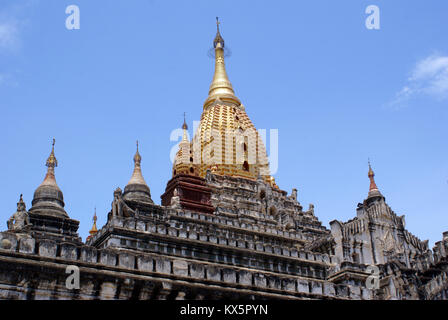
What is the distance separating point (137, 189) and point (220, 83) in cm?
3477

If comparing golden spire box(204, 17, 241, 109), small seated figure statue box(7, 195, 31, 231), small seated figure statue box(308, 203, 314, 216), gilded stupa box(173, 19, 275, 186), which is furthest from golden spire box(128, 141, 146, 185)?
golden spire box(204, 17, 241, 109)

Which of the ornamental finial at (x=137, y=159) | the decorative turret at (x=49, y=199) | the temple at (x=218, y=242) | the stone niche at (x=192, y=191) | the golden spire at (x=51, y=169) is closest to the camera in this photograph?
the temple at (x=218, y=242)

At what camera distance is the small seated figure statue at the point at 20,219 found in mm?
37906

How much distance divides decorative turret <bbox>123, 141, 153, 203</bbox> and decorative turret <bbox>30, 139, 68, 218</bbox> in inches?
198

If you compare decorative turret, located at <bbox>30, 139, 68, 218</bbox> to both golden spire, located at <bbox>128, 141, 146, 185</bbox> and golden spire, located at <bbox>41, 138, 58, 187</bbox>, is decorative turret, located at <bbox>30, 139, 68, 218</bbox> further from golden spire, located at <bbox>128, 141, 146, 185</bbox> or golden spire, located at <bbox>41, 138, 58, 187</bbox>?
golden spire, located at <bbox>128, 141, 146, 185</bbox>

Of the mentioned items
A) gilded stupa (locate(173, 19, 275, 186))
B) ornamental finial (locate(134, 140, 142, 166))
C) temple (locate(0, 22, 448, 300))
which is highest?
gilded stupa (locate(173, 19, 275, 186))

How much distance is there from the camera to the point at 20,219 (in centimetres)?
3853

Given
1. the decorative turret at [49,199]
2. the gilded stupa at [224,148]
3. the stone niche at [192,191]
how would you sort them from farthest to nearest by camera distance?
the gilded stupa at [224,148] < the stone niche at [192,191] < the decorative turret at [49,199]

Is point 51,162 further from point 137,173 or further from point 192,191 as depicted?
point 192,191

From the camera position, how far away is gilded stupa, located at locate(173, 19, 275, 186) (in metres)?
64.3

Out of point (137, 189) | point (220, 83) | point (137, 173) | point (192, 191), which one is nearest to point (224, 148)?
point (192, 191)

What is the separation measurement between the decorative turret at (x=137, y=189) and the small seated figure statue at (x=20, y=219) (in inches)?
320

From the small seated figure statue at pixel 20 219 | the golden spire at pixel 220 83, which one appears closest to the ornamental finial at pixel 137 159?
the small seated figure statue at pixel 20 219

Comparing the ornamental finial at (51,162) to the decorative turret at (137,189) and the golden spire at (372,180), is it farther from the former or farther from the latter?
the golden spire at (372,180)
